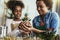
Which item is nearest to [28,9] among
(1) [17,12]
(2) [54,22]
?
(1) [17,12]

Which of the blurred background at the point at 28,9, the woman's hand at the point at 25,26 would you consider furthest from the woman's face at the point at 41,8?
the woman's hand at the point at 25,26

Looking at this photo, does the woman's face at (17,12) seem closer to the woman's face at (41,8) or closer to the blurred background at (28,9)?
the blurred background at (28,9)

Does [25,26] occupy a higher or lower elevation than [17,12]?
lower

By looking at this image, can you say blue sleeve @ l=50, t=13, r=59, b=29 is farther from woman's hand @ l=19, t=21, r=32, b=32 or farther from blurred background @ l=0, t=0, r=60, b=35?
woman's hand @ l=19, t=21, r=32, b=32

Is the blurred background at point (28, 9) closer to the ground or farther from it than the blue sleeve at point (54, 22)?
farther from it

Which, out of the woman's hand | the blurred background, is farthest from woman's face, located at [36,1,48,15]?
the woman's hand

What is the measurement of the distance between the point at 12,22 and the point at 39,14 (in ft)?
0.75

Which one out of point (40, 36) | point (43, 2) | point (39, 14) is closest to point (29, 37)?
point (40, 36)

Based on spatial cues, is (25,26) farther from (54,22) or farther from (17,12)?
(54,22)

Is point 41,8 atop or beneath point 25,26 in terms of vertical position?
atop

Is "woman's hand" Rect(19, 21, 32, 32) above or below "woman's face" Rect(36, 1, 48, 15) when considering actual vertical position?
below

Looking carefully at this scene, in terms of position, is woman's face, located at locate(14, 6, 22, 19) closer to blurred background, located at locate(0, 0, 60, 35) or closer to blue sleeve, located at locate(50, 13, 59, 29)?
blurred background, located at locate(0, 0, 60, 35)

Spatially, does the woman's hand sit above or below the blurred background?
below

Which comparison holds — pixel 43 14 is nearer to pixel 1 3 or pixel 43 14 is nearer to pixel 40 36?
pixel 40 36
